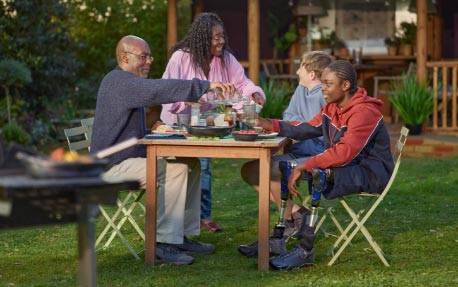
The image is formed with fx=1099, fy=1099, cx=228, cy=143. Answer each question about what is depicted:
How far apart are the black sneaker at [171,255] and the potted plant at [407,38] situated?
413 inches

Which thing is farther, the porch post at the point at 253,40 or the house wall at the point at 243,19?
the house wall at the point at 243,19

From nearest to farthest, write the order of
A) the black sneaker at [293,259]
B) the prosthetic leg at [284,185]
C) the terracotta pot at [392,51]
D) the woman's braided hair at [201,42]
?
the black sneaker at [293,259] → the prosthetic leg at [284,185] → the woman's braided hair at [201,42] → the terracotta pot at [392,51]

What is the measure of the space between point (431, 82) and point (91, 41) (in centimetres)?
524

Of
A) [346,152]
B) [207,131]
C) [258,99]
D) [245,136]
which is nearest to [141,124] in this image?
[207,131]

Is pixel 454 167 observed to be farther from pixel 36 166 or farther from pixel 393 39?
pixel 36 166

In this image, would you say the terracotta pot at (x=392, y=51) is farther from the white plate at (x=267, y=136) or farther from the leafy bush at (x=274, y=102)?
the white plate at (x=267, y=136)

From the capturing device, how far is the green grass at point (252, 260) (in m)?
6.21

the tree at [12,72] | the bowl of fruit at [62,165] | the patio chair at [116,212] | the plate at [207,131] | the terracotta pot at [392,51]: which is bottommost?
the patio chair at [116,212]

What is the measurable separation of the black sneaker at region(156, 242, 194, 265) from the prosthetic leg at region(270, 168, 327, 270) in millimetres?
550

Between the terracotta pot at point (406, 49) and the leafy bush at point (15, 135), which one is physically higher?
the terracotta pot at point (406, 49)

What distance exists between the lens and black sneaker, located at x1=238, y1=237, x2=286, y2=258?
6.86 metres

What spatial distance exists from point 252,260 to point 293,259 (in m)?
0.43

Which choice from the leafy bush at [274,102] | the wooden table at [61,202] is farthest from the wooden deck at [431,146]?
the wooden table at [61,202]

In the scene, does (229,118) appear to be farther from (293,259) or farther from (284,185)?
(293,259)
